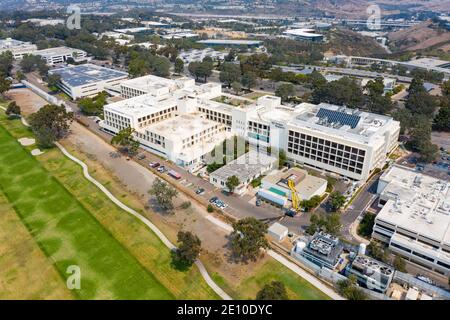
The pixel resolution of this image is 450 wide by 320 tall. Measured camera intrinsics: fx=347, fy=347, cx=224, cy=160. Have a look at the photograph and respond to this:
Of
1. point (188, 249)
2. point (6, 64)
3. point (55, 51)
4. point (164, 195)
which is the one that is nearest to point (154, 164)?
point (164, 195)

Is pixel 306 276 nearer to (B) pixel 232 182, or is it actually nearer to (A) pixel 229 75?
(B) pixel 232 182

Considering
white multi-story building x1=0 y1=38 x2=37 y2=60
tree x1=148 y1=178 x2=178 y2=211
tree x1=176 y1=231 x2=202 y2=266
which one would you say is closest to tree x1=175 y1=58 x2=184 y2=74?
white multi-story building x1=0 y1=38 x2=37 y2=60

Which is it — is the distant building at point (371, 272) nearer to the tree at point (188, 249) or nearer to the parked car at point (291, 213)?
the parked car at point (291, 213)

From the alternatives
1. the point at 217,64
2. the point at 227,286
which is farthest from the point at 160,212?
the point at 217,64

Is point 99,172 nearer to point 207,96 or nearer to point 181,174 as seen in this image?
point 181,174

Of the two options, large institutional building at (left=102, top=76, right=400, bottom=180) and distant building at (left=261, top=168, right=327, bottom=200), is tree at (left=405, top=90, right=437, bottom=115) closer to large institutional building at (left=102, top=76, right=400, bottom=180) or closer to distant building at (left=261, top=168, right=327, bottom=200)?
large institutional building at (left=102, top=76, right=400, bottom=180)

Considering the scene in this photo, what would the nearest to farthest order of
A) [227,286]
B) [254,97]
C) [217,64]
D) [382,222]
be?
[227,286] < [382,222] < [254,97] < [217,64]
